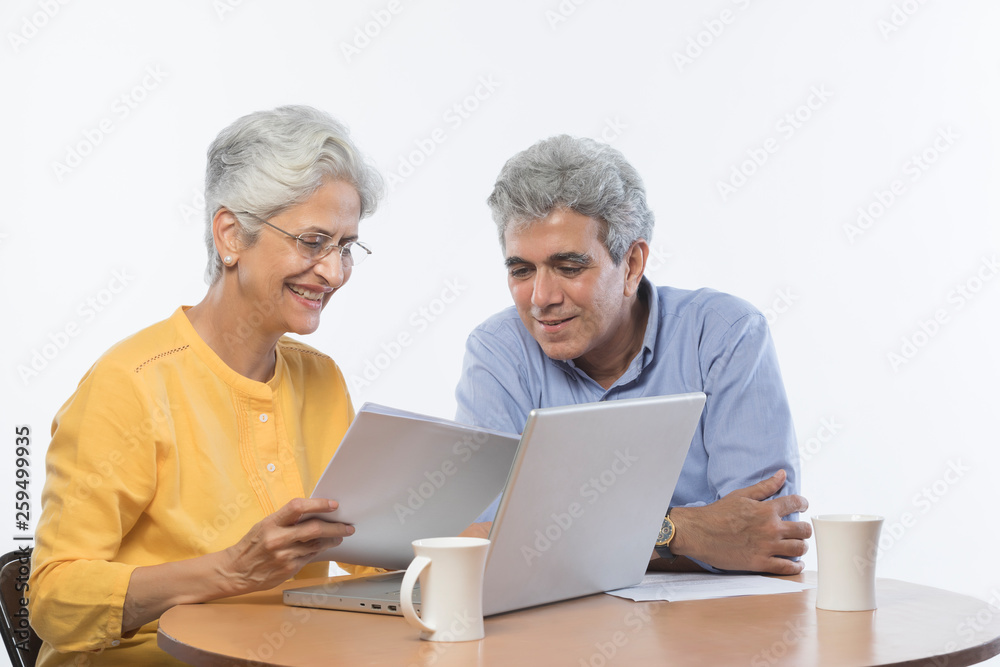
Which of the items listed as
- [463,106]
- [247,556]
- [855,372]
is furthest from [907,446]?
[247,556]

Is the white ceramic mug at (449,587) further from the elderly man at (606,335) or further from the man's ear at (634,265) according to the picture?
the man's ear at (634,265)

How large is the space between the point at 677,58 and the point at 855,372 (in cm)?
132

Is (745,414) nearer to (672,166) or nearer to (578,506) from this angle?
(578,506)

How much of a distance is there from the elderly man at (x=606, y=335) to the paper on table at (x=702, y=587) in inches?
10.6

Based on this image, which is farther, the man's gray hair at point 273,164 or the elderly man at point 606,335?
the elderly man at point 606,335

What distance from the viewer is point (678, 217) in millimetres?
3508

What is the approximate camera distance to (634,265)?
2.11 meters

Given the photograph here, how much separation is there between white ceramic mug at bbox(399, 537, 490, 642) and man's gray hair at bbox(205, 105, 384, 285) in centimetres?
84

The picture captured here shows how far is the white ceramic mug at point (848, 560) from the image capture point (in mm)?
1265

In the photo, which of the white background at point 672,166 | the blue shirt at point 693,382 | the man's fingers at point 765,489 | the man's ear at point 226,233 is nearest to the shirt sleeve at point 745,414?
the blue shirt at point 693,382

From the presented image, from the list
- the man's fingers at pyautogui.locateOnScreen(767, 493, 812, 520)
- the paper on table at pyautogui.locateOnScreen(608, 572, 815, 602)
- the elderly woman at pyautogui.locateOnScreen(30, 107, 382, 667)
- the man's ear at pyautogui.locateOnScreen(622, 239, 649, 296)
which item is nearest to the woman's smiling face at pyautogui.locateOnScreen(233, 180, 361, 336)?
the elderly woman at pyautogui.locateOnScreen(30, 107, 382, 667)

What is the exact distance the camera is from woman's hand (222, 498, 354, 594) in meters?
1.30

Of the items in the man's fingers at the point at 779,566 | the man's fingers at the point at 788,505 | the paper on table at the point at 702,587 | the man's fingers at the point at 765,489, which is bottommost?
the paper on table at the point at 702,587

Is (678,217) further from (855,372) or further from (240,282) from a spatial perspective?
(240,282)
